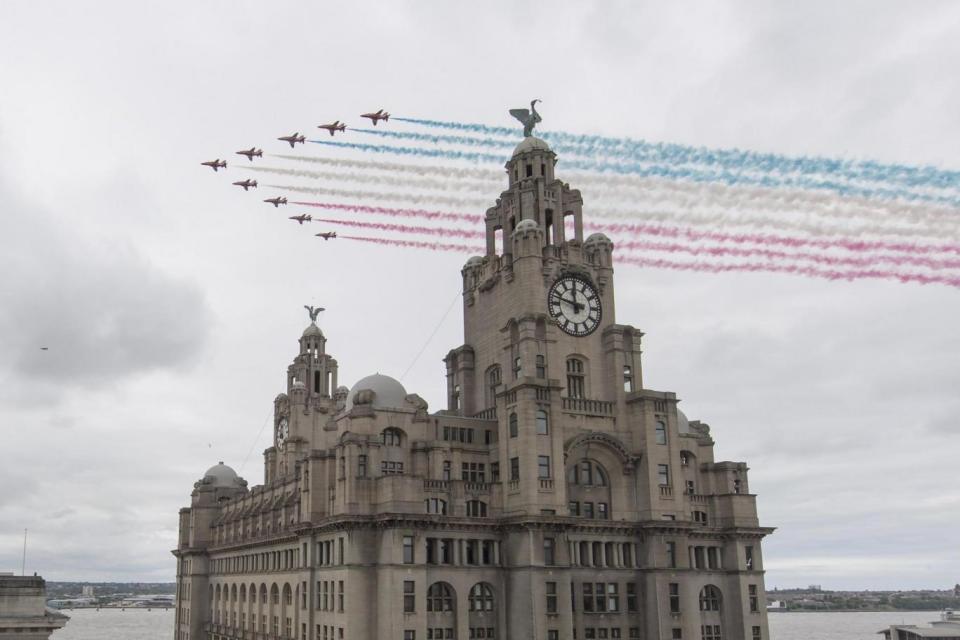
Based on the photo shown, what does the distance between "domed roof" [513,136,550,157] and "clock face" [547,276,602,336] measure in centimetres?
1795

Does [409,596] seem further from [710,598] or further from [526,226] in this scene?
[526,226]

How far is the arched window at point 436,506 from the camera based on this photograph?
93.7 m

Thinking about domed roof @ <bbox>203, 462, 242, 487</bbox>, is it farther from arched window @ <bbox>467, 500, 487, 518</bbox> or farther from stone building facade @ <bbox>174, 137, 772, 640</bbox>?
arched window @ <bbox>467, 500, 487, 518</bbox>

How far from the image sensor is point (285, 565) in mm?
113250

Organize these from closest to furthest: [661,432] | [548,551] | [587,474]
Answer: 1. [548,551]
2. [587,474]
3. [661,432]

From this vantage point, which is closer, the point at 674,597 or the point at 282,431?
the point at 674,597

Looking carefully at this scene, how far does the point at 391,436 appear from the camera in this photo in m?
97.8

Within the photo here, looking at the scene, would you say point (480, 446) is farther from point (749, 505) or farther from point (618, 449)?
point (749, 505)

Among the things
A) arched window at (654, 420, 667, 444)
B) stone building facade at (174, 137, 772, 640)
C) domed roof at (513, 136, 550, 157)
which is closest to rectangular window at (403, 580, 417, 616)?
stone building facade at (174, 137, 772, 640)

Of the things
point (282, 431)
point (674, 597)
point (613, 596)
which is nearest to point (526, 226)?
point (613, 596)

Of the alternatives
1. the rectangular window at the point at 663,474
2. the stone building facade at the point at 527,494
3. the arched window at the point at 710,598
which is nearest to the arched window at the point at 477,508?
the stone building facade at the point at 527,494

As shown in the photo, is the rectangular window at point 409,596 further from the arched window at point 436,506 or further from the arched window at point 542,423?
the arched window at point 542,423

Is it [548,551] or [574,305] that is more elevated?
[574,305]

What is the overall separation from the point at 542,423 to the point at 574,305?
54.3 feet
